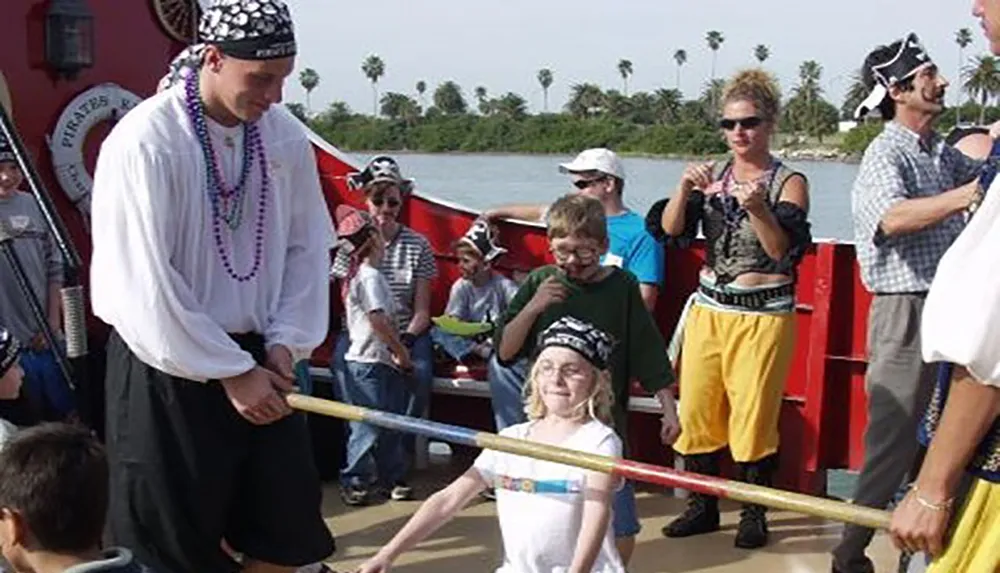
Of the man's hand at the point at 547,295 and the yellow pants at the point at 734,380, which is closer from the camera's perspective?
the man's hand at the point at 547,295

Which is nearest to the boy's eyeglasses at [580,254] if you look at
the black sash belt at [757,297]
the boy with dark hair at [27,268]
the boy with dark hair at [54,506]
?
the black sash belt at [757,297]

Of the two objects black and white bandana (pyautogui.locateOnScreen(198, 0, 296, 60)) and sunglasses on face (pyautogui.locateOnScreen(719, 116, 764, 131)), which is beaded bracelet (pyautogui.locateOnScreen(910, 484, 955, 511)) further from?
sunglasses on face (pyautogui.locateOnScreen(719, 116, 764, 131))

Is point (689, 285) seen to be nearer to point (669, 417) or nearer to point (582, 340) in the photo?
point (669, 417)

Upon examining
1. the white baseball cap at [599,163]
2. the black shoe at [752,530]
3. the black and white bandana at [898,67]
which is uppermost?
the black and white bandana at [898,67]

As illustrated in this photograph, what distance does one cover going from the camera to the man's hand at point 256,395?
3084 millimetres

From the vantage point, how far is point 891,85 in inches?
177

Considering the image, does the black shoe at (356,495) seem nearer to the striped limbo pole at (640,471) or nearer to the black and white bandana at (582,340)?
the black and white bandana at (582,340)

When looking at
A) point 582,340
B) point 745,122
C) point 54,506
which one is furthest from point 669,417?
point 54,506

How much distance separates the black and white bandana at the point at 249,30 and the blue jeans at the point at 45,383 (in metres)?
1.71

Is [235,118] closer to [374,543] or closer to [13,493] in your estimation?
[13,493]

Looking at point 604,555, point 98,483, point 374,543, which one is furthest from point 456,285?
point 98,483

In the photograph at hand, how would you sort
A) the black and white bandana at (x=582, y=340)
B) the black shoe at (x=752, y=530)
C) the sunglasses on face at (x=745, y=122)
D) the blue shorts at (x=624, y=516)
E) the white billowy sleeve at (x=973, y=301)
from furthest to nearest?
1. the black shoe at (x=752, y=530)
2. the sunglasses on face at (x=745, y=122)
3. the blue shorts at (x=624, y=516)
4. the black and white bandana at (x=582, y=340)
5. the white billowy sleeve at (x=973, y=301)

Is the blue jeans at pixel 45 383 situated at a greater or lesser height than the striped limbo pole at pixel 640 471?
lesser

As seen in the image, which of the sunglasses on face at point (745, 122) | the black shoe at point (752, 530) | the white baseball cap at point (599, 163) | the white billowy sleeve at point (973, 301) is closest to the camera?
the white billowy sleeve at point (973, 301)
